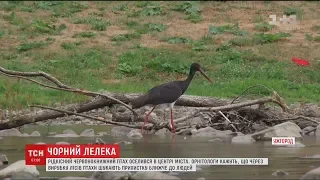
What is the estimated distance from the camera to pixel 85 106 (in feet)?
50.4

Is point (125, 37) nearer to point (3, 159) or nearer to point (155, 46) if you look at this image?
point (155, 46)

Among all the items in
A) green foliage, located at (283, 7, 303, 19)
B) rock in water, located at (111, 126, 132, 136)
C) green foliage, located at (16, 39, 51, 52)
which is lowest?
rock in water, located at (111, 126, 132, 136)

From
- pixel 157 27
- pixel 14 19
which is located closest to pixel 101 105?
pixel 157 27

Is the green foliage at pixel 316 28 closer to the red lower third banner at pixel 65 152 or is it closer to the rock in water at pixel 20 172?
the red lower third banner at pixel 65 152

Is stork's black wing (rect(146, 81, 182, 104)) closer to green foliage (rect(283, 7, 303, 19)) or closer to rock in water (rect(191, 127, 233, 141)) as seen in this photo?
rock in water (rect(191, 127, 233, 141))

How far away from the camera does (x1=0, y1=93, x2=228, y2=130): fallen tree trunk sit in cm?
1451

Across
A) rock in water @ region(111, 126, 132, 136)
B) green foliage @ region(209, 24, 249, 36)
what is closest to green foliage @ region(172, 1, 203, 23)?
green foliage @ region(209, 24, 249, 36)

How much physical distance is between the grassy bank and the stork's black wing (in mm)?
4438

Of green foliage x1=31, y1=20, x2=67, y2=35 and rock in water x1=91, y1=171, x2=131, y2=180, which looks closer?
rock in water x1=91, y1=171, x2=131, y2=180

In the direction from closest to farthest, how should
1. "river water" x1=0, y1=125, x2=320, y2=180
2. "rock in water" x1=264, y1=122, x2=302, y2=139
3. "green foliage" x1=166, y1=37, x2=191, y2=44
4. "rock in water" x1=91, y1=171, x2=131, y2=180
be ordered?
"rock in water" x1=91, y1=171, x2=131, y2=180, "river water" x1=0, y1=125, x2=320, y2=180, "rock in water" x1=264, y1=122, x2=302, y2=139, "green foliage" x1=166, y1=37, x2=191, y2=44

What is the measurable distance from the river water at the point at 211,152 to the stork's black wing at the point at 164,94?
2.05 feet

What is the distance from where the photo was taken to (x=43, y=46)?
25812mm

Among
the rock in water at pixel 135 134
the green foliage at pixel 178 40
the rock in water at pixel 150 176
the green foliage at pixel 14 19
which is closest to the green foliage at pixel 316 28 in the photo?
the green foliage at pixel 178 40

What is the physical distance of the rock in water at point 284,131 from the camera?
14352 mm
